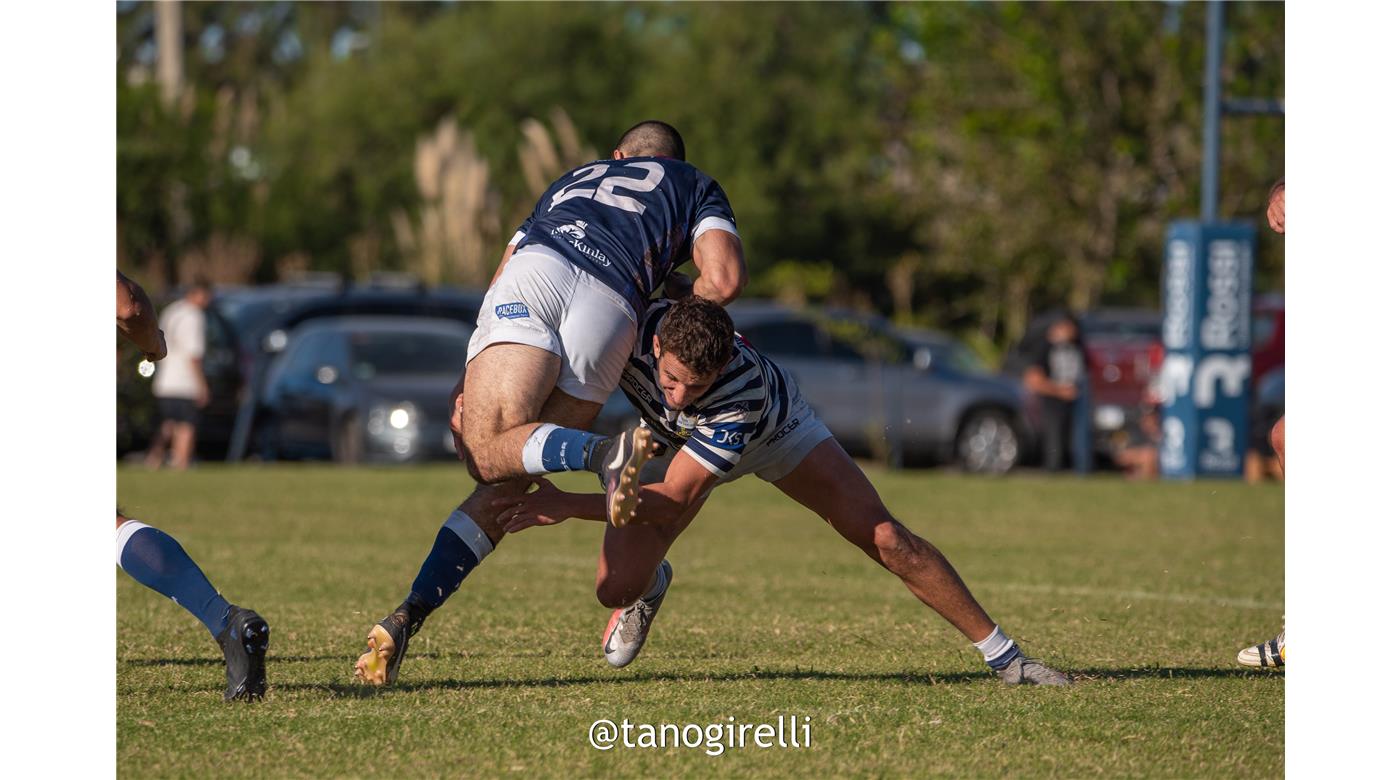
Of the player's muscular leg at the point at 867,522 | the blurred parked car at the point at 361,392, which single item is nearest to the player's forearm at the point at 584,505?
the player's muscular leg at the point at 867,522

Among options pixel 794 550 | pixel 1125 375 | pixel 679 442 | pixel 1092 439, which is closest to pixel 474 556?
pixel 679 442

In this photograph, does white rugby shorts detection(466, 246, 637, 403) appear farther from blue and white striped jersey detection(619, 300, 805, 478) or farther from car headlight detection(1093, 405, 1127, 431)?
car headlight detection(1093, 405, 1127, 431)

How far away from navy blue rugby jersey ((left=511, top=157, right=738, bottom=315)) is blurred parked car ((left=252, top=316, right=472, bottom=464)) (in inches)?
497

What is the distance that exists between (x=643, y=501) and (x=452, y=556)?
0.75m

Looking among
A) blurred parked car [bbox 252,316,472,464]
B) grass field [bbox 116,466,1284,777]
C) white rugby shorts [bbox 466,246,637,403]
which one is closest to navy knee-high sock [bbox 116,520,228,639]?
grass field [bbox 116,466,1284,777]

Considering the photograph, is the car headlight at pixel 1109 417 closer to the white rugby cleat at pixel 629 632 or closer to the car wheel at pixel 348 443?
the car wheel at pixel 348 443

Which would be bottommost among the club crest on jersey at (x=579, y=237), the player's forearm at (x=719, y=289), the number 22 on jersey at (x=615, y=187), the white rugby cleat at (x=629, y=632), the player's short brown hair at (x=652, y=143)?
the white rugby cleat at (x=629, y=632)

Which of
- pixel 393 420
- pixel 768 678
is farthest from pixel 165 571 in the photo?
pixel 393 420

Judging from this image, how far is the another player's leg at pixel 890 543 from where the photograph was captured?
672 centimetres

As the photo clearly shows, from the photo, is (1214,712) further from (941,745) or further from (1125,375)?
(1125,375)

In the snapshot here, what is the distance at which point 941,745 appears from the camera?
19.2ft

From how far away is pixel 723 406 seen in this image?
6332 mm

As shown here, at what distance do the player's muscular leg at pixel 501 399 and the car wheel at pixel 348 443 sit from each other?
13.5 meters

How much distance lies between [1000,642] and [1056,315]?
16.8m
